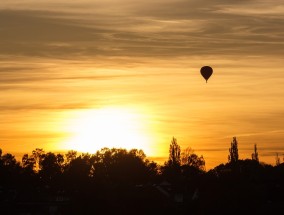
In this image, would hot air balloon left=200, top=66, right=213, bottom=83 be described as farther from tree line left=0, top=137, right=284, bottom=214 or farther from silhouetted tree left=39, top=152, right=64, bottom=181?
silhouetted tree left=39, top=152, right=64, bottom=181

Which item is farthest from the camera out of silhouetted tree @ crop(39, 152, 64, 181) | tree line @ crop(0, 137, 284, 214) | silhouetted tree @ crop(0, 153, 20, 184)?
silhouetted tree @ crop(39, 152, 64, 181)

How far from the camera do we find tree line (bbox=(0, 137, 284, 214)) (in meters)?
78.4

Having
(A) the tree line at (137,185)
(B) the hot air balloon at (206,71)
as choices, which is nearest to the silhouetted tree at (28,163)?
(A) the tree line at (137,185)

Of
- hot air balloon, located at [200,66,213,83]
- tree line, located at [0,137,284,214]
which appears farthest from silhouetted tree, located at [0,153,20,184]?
hot air balloon, located at [200,66,213,83]

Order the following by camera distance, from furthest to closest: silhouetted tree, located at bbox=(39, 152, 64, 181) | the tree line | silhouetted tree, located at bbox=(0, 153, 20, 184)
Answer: silhouetted tree, located at bbox=(39, 152, 64, 181) < silhouetted tree, located at bbox=(0, 153, 20, 184) < the tree line

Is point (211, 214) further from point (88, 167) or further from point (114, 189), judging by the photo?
point (88, 167)

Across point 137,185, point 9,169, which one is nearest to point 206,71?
point 137,185

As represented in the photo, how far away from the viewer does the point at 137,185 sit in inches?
4080

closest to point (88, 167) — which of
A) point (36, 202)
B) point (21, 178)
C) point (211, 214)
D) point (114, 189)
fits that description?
point (21, 178)

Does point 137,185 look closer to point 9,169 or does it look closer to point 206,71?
point 206,71

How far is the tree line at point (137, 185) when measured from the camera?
7844 cm

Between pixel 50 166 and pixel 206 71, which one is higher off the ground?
pixel 50 166

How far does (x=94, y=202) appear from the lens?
80.2 metres

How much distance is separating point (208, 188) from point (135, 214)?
9.05 meters
